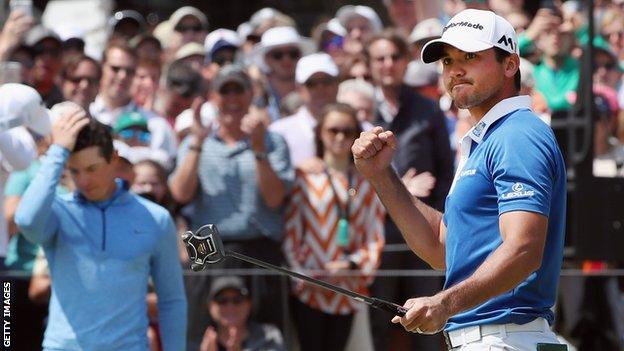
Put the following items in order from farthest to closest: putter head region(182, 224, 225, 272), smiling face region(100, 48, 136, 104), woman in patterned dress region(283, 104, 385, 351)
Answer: smiling face region(100, 48, 136, 104) → woman in patterned dress region(283, 104, 385, 351) → putter head region(182, 224, 225, 272)

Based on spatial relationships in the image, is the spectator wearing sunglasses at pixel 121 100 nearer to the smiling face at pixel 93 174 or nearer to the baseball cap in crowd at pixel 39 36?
the baseball cap in crowd at pixel 39 36

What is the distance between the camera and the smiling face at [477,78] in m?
4.78

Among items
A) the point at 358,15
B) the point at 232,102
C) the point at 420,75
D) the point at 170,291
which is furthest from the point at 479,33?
the point at 358,15

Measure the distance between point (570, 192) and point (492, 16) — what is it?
198 inches

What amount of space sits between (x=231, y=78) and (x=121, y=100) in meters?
1.20

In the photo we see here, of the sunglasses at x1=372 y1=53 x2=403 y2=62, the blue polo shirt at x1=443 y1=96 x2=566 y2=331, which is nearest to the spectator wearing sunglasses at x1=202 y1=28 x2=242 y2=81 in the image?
the sunglasses at x1=372 y1=53 x2=403 y2=62

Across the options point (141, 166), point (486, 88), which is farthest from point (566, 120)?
point (486, 88)

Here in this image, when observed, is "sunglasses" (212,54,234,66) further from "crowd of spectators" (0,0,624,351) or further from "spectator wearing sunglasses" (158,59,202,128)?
"spectator wearing sunglasses" (158,59,202,128)

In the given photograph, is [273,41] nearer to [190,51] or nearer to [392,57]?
[190,51]

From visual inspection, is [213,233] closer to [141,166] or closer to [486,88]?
[486,88]

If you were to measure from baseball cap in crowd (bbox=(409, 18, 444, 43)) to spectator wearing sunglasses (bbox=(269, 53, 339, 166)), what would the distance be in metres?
1.27

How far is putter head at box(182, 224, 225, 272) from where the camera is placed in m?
5.04

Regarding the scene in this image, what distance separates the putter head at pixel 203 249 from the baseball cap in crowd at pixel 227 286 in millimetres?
3605

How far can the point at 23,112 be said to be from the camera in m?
7.31
